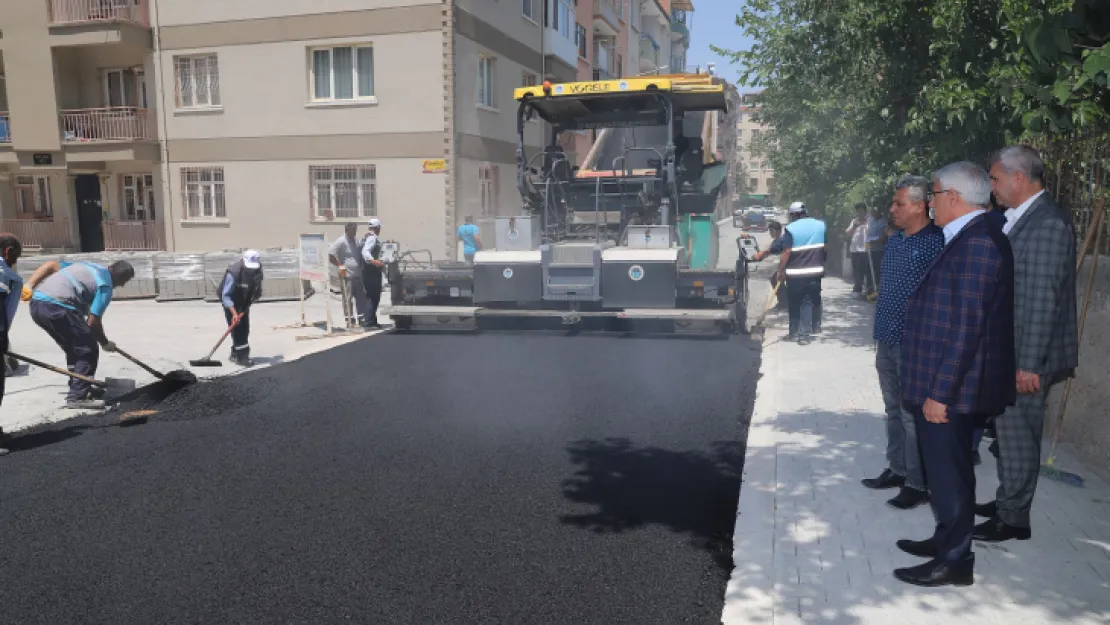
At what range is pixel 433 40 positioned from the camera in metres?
18.1

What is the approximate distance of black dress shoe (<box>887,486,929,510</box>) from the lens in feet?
15.0

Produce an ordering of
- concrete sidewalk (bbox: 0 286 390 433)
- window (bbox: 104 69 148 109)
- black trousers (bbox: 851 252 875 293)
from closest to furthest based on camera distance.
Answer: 1. concrete sidewalk (bbox: 0 286 390 433)
2. black trousers (bbox: 851 252 875 293)
3. window (bbox: 104 69 148 109)

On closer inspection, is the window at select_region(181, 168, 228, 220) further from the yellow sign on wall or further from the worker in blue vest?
the worker in blue vest

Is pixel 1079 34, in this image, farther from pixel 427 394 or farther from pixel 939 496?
pixel 427 394

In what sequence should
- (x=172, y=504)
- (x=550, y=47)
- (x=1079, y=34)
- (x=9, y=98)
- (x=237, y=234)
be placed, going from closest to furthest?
(x=1079, y=34) → (x=172, y=504) → (x=237, y=234) → (x=9, y=98) → (x=550, y=47)

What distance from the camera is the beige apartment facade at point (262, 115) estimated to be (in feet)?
61.0

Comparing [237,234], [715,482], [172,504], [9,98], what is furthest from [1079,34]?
[9,98]

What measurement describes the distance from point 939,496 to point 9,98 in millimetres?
24599

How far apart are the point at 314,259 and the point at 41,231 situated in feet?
50.2

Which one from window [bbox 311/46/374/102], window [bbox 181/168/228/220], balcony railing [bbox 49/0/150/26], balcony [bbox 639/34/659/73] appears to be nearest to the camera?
window [bbox 311/46/374/102]

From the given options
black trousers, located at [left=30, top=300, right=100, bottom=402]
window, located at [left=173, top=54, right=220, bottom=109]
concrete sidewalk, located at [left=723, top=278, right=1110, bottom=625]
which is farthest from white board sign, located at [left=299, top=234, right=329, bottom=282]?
window, located at [left=173, top=54, right=220, bottom=109]

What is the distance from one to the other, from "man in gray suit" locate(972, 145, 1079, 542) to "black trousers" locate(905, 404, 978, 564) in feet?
2.00

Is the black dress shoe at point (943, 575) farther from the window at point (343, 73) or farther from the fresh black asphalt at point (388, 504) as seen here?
the window at point (343, 73)

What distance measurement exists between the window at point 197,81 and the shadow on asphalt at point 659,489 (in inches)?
693
